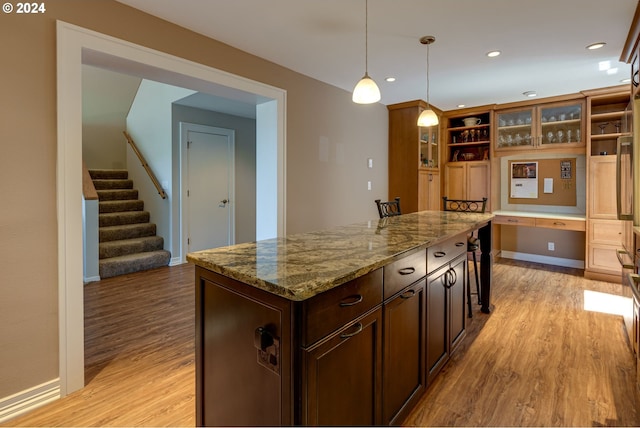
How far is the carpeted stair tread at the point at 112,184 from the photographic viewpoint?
562 cm

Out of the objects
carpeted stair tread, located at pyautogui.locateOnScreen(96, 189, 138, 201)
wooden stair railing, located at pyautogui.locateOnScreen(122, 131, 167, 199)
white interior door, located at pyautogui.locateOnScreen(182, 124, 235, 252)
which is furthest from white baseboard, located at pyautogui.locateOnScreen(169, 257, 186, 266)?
carpeted stair tread, located at pyautogui.locateOnScreen(96, 189, 138, 201)

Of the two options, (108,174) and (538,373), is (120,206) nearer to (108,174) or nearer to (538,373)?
(108,174)

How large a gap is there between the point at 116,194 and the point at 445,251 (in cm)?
558

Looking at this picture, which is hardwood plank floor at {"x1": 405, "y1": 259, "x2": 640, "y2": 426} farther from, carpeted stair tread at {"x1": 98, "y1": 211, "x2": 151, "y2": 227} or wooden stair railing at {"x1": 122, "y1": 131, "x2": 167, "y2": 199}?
carpeted stair tread at {"x1": 98, "y1": 211, "x2": 151, "y2": 227}

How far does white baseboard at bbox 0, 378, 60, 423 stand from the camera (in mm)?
1771

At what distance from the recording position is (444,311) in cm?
208

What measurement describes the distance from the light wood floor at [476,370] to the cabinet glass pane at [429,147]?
232cm

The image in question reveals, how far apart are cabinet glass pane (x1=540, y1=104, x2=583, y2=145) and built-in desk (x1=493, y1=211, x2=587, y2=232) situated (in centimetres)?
105

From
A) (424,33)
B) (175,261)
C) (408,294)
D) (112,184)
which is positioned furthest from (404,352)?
(112,184)

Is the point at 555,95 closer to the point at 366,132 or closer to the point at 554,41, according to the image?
the point at 554,41

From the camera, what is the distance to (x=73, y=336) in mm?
1974

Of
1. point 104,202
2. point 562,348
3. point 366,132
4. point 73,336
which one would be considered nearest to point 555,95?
point 366,132

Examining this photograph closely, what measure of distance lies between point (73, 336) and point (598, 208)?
547cm

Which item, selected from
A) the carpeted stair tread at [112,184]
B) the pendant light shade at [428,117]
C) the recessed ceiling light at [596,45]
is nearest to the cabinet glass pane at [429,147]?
the pendant light shade at [428,117]
